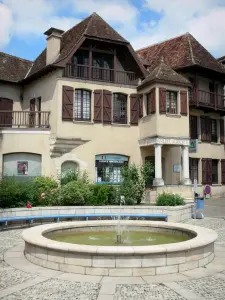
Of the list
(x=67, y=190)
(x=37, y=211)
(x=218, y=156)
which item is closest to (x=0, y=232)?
(x=37, y=211)

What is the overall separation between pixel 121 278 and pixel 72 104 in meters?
15.3

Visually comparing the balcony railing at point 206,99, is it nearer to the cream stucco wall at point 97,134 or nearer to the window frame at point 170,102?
the window frame at point 170,102

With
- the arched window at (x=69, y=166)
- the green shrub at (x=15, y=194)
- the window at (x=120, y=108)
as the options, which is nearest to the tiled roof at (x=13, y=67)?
the window at (x=120, y=108)

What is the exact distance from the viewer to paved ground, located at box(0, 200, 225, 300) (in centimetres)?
598

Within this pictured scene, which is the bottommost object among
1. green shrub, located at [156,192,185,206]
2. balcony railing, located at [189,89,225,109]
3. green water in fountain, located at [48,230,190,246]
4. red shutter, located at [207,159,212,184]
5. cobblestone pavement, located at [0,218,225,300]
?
cobblestone pavement, located at [0,218,225,300]

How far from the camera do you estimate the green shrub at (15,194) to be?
46.0ft

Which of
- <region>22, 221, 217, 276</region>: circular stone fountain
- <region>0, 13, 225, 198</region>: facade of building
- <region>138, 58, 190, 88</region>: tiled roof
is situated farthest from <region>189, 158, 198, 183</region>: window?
<region>22, 221, 217, 276</region>: circular stone fountain

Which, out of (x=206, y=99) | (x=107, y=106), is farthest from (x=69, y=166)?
(x=206, y=99)

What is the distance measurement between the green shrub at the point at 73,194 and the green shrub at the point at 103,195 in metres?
0.50

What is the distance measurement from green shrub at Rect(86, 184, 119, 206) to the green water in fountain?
5445mm

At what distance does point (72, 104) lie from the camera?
829 inches

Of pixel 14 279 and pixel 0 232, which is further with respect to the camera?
pixel 0 232

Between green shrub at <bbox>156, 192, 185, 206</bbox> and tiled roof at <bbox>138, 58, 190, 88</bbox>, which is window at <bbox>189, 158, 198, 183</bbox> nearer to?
tiled roof at <bbox>138, 58, 190, 88</bbox>

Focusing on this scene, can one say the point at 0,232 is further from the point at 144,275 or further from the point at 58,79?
the point at 58,79
